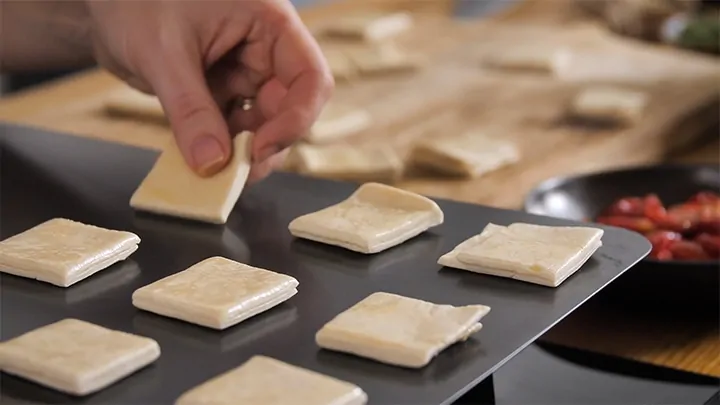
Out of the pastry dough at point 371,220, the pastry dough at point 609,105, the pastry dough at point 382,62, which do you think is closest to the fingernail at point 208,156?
the pastry dough at point 371,220

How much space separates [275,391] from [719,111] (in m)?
1.31

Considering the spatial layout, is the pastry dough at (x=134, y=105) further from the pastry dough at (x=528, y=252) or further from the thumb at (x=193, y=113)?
the pastry dough at (x=528, y=252)

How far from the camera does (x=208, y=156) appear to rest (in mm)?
1168

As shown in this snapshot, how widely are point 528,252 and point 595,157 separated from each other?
74cm

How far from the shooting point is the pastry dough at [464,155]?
1576mm

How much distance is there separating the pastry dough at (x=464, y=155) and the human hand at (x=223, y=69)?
0.35m

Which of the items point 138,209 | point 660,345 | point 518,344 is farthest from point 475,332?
A: point 138,209

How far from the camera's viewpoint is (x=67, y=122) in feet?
6.23

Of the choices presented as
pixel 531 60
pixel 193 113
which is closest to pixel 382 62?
pixel 531 60

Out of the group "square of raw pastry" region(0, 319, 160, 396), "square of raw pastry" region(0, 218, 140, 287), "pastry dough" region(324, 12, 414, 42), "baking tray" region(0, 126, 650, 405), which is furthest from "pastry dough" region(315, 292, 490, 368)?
"pastry dough" region(324, 12, 414, 42)

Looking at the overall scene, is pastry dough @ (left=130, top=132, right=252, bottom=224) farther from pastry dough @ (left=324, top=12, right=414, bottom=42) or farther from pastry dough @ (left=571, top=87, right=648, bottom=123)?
pastry dough @ (left=324, top=12, right=414, bottom=42)

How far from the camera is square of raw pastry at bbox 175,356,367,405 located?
0.73 m

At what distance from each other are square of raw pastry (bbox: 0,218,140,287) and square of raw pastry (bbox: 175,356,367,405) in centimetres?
24

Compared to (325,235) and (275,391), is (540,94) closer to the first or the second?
(325,235)
